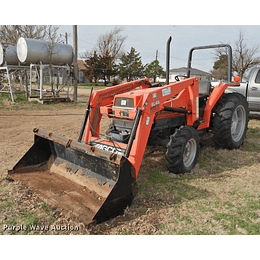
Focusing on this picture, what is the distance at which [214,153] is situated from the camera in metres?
5.86

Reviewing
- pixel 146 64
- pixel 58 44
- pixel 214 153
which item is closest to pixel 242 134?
pixel 214 153

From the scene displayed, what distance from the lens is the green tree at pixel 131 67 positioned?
4309 centimetres

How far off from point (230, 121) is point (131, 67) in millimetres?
39505

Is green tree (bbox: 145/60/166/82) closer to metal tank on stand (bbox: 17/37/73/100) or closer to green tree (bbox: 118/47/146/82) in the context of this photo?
green tree (bbox: 118/47/146/82)

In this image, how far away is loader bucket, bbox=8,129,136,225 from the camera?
3256mm

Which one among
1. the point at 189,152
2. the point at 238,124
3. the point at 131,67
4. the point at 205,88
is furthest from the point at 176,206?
the point at 131,67

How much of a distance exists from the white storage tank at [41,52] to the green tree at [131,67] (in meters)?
27.0

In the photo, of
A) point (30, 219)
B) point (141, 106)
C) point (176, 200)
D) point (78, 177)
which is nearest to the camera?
point (30, 219)

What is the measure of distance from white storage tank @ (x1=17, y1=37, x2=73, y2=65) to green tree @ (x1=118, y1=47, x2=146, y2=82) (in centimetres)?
2701

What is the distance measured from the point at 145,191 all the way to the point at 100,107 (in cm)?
183

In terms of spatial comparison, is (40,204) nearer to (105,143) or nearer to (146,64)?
(105,143)

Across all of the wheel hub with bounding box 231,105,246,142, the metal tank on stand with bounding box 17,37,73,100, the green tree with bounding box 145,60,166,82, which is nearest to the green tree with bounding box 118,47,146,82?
the green tree with bounding box 145,60,166,82

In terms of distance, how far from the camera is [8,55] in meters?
15.8

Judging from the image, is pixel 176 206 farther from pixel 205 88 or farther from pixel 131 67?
pixel 131 67
